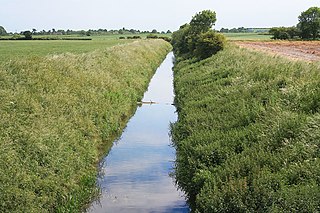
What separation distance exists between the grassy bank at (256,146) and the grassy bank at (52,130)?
9.03 ft

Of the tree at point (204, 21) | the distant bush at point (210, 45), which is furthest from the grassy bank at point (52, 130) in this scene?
the tree at point (204, 21)

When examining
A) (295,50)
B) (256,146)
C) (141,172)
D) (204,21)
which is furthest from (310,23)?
(256,146)

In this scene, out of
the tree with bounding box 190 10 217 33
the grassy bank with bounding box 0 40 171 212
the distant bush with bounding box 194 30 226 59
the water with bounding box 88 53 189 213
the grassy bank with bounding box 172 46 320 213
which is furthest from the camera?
the tree with bounding box 190 10 217 33

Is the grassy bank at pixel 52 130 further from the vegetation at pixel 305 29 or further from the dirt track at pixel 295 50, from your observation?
the vegetation at pixel 305 29

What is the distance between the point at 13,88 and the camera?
11984mm

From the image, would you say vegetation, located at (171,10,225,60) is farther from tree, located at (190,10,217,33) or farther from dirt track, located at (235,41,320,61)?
dirt track, located at (235,41,320,61)

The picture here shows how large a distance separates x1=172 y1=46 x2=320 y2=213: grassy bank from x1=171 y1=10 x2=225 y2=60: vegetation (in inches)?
705

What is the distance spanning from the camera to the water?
987 cm

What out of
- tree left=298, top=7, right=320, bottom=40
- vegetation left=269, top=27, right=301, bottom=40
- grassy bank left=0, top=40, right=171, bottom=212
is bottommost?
vegetation left=269, top=27, right=301, bottom=40

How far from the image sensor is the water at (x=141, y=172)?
9867 mm

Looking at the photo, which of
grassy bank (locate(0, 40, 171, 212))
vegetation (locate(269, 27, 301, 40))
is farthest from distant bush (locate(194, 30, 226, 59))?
vegetation (locate(269, 27, 301, 40))

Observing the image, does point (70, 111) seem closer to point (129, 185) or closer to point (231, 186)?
point (129, 185)

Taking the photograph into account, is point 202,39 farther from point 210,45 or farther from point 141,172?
point 141,172

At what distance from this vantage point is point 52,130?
10.9 metres
